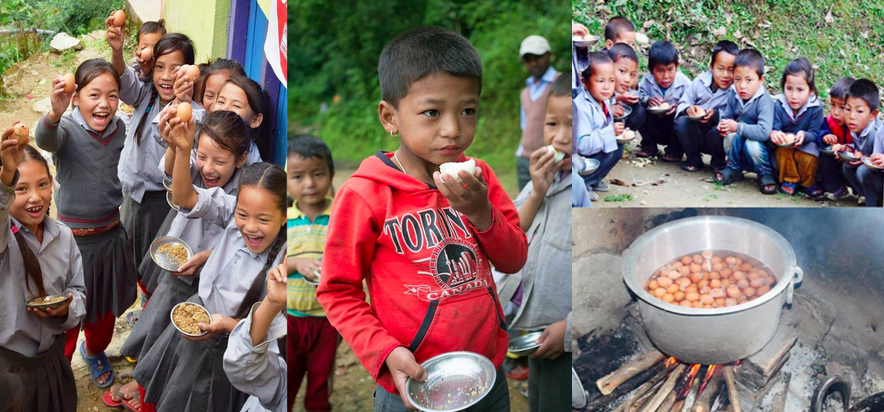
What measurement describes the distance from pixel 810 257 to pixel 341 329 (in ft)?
6.05

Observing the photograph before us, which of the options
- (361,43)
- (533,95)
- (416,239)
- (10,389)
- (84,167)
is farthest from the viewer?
(533,95)

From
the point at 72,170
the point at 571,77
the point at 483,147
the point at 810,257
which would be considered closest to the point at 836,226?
the point at 810,257

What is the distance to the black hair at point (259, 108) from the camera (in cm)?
262

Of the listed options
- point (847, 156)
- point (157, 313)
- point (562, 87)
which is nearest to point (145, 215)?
point (157, 313)

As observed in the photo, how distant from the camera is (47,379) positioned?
8.18ft

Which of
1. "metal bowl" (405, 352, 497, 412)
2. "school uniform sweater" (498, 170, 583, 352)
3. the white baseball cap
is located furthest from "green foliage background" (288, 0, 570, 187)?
"metal bowl" (405, 352, 497, 412)

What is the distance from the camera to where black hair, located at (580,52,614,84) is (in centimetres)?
278

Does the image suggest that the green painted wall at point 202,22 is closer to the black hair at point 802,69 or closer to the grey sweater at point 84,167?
the grey sweater at point 84,167

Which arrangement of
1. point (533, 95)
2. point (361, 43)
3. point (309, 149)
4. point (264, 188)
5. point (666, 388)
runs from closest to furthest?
1. point (264, 188)
2. point (666, 388)
3. point (309, 149)
4. point (361, 43)
5. point (533, 95)

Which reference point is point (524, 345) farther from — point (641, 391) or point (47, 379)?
point (47, 379)

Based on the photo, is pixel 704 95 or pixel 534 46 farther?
pixel 534 46

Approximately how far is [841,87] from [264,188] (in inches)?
85.1

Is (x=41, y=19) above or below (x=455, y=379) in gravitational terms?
above

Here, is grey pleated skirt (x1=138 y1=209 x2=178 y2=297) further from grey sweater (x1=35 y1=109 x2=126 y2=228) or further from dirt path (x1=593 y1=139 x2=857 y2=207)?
dirt path (x1=593 y1=139 x2=857 y2=207)
